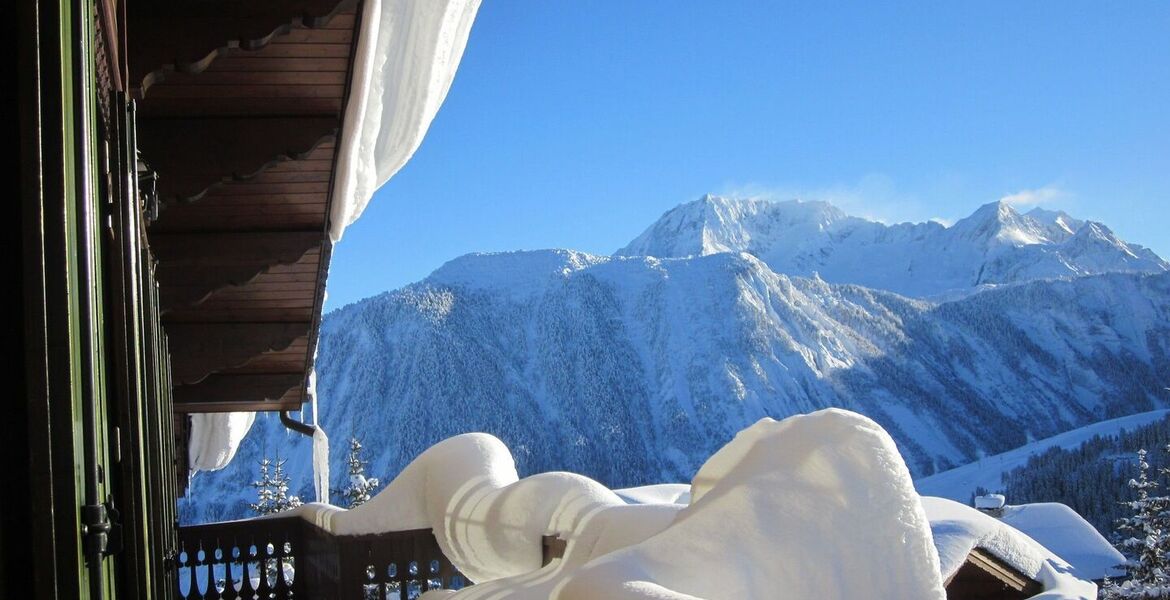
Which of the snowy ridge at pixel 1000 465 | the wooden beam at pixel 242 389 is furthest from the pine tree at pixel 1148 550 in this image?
the snowy ridge at pixel 1000 465

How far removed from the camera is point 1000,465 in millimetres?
69875

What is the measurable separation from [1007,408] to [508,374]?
4421 centimetres

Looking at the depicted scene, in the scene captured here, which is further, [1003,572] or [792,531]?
[1003,572]

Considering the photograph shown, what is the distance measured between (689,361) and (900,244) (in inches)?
2922

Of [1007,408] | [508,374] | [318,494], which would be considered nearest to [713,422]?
[508,374]

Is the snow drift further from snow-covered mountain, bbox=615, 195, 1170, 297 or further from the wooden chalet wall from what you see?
snow-covered mountain, bbox=615, 195, 1170, 297

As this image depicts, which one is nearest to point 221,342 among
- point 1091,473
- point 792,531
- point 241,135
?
point 241,135

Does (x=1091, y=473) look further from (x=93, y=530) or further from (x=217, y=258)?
(x=93, y=530)

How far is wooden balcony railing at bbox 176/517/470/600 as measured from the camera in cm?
329

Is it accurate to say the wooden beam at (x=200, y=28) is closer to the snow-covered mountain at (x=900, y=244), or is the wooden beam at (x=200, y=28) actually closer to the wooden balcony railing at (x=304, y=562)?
the wooden balcony railing at (x=304, y=562)

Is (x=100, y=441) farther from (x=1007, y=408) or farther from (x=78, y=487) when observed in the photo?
(x=1007, y=408)

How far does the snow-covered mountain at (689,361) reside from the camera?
82688 mm

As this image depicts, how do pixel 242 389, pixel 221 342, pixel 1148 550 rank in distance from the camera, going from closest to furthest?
pixel 221 342 < pixel 242 389 < pixel 1148 550

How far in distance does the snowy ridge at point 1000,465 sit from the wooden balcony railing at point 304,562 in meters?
63.7
